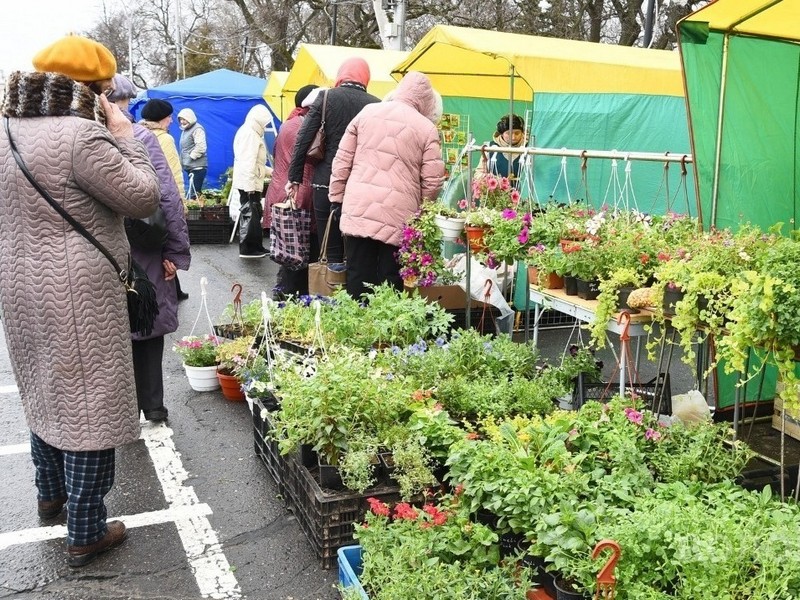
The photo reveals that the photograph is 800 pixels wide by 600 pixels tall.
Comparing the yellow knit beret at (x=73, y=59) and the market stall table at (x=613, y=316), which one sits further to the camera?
the market stall table at (x=613, y=316)

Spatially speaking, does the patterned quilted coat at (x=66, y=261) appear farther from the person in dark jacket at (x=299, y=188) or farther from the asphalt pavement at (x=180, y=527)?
the person in dark jacket at (x=299, y=188)

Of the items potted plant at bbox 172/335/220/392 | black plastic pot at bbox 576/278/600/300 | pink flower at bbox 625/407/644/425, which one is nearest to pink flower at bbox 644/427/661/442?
pink flower at bbox 625/407/644/425

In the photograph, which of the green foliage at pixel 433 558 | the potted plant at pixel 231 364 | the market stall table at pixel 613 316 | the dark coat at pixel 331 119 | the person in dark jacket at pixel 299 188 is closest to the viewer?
the green foliage at pixel 433 558

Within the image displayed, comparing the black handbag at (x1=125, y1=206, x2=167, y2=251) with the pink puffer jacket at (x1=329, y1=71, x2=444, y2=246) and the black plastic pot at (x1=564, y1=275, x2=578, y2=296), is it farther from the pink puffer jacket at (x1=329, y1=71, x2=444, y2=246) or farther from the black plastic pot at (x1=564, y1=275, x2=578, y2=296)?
the black plastic pot at (x1=564, y1=275, x2=578, y2=296)

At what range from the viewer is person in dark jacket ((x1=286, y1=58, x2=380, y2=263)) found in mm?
6305

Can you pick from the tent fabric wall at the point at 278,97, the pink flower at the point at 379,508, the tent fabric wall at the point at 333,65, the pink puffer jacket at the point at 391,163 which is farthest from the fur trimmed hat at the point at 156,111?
the tent fabric wall at the point at 278,97

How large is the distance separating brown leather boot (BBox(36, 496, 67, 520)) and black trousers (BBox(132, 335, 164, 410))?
3.18 feet

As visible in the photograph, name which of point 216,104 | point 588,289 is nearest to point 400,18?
point 216,104

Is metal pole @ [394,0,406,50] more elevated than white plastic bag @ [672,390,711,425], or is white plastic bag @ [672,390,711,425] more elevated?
metal pole @ [394,0,406,50]

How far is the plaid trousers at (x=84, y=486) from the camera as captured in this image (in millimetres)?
3234

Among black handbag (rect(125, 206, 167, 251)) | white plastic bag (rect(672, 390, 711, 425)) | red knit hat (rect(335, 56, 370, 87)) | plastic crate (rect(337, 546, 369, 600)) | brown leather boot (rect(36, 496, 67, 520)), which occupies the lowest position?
brown leather boot (rect(36, 496, 67, 520))

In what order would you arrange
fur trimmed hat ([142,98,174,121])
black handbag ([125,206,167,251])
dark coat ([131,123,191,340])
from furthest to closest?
fur trimmed hat ([142,98,174,121]), dark coat ([131,123,191,340]), black handbag ([125,206,167,251])

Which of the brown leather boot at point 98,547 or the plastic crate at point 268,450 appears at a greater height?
the plastic crate at point 268,450

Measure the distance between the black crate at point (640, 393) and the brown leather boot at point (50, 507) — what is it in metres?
2.66
